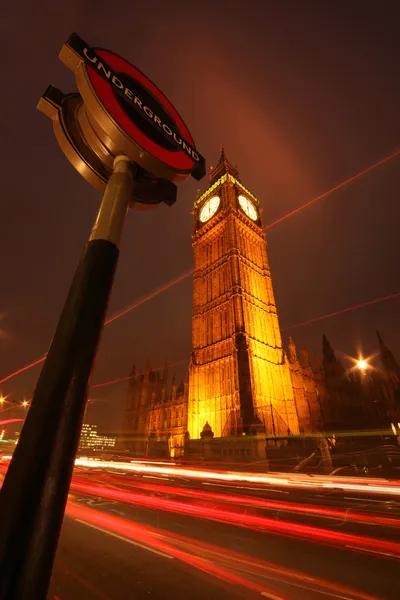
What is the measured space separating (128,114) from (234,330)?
122ft

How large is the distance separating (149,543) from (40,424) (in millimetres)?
7664

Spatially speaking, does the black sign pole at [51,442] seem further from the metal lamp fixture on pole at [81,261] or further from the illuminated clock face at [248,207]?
the illuminated clock face at [248,207]

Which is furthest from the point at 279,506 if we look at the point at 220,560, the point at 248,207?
the point at 248,207

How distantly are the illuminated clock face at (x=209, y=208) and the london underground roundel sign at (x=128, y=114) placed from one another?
50654mm

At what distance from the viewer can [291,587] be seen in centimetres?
499

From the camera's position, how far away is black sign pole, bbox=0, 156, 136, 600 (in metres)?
1.27

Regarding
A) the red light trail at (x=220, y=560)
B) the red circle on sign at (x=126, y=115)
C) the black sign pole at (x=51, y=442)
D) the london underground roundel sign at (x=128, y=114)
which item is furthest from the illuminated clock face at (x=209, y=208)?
the black sign pole at (x=51, y=442)

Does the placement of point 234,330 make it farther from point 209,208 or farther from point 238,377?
point 209,208

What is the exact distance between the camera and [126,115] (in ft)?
9.70

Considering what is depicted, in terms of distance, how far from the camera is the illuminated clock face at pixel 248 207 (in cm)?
5337

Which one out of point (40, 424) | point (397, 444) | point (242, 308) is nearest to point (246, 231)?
point (242, 308)

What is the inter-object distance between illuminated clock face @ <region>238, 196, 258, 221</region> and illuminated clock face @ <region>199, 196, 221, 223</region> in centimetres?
449

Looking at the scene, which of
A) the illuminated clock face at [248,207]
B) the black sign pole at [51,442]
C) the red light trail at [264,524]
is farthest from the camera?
the illuminated clock face at [248,207]

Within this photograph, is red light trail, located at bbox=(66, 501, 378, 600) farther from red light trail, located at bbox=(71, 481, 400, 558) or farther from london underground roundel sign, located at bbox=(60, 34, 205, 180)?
london underground roundel sign, located at bbox=(60, 34, 205, 180)
